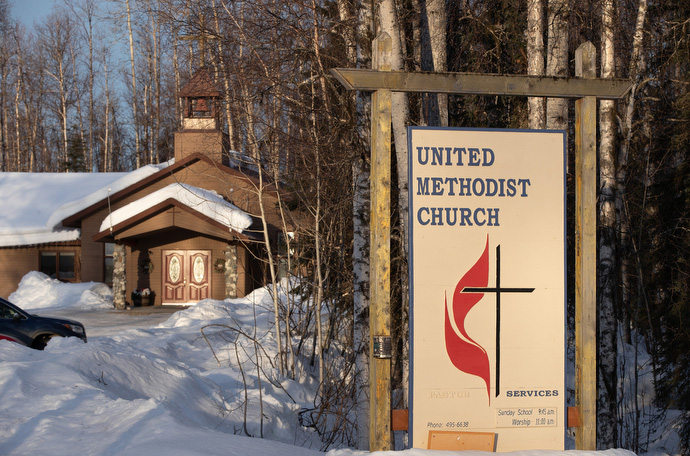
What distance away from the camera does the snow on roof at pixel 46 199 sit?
30.1 m

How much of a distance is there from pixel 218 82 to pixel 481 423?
994cm

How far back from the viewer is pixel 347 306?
12656 millimetres

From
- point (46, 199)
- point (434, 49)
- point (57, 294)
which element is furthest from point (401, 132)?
point (46, 199)

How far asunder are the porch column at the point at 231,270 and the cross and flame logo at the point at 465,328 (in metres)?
22.1

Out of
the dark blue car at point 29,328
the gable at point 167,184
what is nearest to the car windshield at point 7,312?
the dark blue car at point 29,328

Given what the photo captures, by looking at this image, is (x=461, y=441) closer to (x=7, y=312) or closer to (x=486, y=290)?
A: (x=486, y=290)

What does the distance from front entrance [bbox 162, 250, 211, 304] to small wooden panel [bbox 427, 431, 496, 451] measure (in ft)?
79.0

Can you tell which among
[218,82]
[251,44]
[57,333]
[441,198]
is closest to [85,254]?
[57,333]

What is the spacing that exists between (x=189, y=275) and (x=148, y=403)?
72.3ft

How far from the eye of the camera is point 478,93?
5.01m

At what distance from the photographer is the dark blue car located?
13445 mm

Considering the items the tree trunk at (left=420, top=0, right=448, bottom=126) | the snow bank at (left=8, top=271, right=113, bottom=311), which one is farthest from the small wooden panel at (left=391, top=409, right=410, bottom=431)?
the snow bank at (left=8, top=271, right=113, bottom=311)

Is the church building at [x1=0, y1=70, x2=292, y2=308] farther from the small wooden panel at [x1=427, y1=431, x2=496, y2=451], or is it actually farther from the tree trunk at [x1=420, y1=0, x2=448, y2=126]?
the small wooden panel at [x1=427, y1=431, x2=496, y2=451]

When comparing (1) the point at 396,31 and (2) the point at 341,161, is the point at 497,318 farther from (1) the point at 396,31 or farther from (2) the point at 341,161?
(2) the point at 341,161
